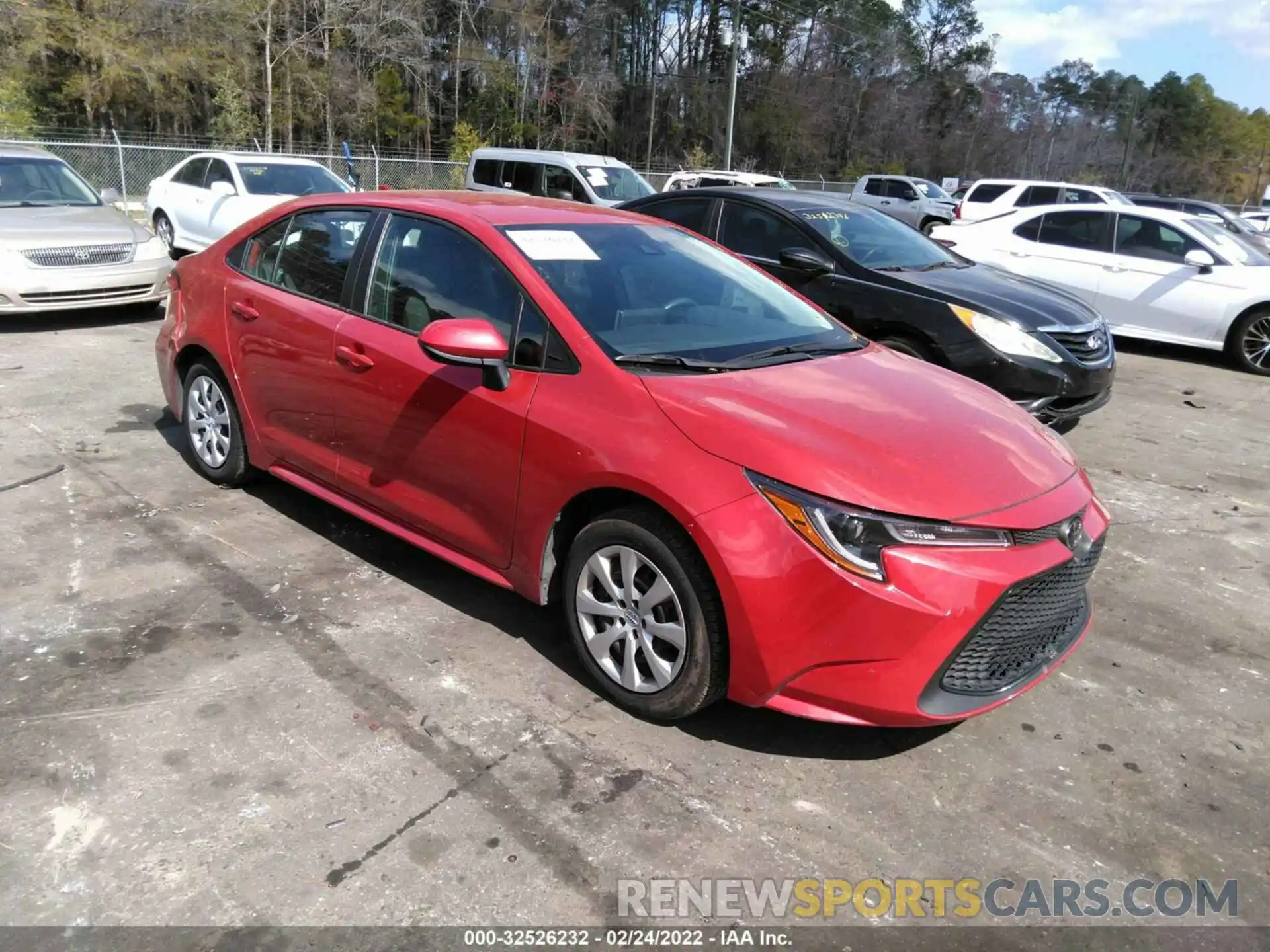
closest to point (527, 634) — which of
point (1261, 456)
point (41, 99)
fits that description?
point (1261, 456)

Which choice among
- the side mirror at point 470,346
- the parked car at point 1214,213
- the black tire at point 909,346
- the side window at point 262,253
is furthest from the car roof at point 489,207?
the parked car at point 1214,213

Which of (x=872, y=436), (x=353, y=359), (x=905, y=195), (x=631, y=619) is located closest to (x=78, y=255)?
(x=353, y=359)

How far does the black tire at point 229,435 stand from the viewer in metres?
4.81

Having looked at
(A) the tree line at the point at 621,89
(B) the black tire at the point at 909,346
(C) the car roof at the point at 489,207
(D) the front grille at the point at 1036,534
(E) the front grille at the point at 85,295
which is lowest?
(E) the front grille at the point at 85,295

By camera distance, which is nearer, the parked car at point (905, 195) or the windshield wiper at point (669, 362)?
the windshield wiper at point (669, 362)

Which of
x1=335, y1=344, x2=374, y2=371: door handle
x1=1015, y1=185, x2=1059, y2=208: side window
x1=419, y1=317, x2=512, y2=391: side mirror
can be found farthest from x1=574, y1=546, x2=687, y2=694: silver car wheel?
x1=1015, y1=185, x2=1059, y2=208: side window

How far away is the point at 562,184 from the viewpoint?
1478 cm

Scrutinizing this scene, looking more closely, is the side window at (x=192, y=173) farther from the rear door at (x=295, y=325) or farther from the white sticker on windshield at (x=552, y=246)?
the white sticker on windshield at (x=552, y=246)

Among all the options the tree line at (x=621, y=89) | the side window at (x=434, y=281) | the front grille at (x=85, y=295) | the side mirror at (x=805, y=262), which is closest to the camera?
the side window at (x=434, y=281)

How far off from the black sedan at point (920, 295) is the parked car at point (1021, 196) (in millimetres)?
9275

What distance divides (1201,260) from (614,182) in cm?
860

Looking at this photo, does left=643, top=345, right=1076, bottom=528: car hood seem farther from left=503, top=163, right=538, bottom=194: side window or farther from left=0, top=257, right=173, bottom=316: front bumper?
left=503, top=163, right=538, bottom=194: side window

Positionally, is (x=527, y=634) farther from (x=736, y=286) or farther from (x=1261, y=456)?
(x=1261, y=456)

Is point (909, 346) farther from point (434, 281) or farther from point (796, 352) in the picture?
point (434, 281)
